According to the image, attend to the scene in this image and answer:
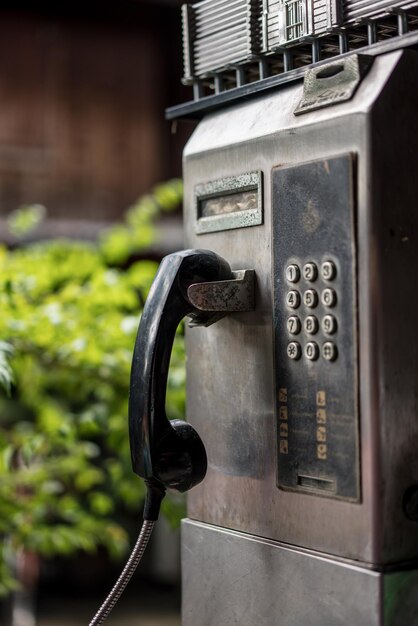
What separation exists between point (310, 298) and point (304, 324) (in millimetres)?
30

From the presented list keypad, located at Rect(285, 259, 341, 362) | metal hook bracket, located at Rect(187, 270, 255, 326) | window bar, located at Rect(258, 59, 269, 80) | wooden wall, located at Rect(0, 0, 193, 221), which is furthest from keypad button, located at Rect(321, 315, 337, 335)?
wooden wall, located at Rect(0, 0, 193, 221)

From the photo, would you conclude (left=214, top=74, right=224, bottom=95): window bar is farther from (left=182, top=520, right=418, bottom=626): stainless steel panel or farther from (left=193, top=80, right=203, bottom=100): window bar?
(left=182, top=520, right=418, bottom=626): stainless steel panel

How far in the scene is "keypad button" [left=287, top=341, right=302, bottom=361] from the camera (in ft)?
3.25

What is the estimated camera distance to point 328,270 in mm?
951

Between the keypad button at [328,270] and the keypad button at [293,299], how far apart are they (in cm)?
4

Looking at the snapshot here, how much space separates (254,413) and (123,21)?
4.36 m

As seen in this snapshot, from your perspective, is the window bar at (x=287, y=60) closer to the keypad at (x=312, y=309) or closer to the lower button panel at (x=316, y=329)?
the lower button panel at (x=316, y=329)

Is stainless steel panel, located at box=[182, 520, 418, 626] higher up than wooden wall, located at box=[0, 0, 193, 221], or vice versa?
wooden wall, located at box=[0, 0, 193, 221]

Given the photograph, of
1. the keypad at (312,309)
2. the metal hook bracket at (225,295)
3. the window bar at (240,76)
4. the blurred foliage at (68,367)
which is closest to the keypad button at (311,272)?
the keypad at (312,309)

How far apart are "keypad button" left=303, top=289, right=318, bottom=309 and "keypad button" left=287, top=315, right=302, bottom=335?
0.02 metres

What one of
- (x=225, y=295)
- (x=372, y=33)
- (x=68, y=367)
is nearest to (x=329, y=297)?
(x=225, y=295)

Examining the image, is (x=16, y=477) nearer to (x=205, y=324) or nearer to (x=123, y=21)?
(x=205, y=324)

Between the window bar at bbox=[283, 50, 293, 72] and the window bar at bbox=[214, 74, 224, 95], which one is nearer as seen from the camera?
the window bar at bbox=[283, 50, 293, 72]

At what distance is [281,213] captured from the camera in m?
1.02
